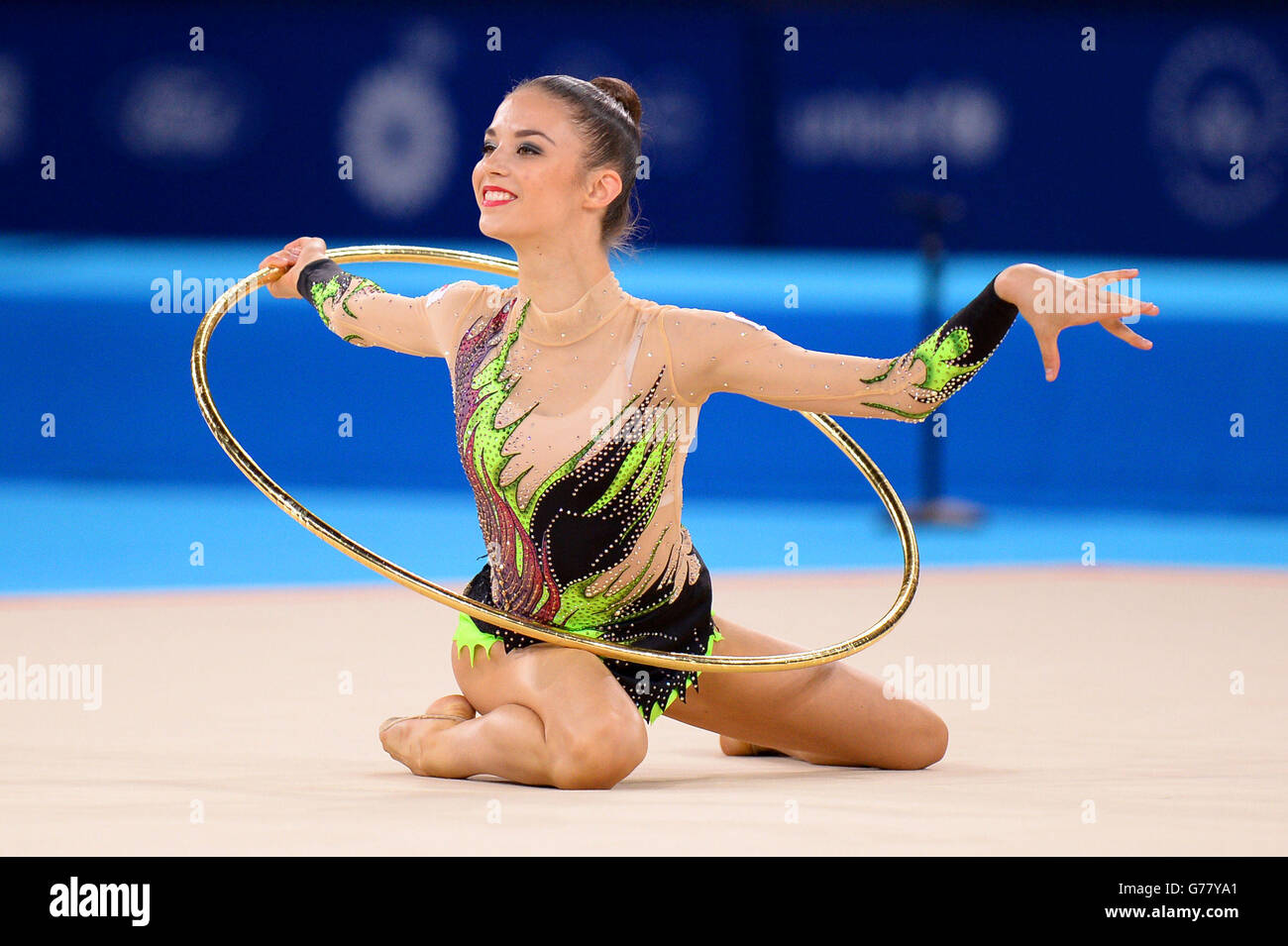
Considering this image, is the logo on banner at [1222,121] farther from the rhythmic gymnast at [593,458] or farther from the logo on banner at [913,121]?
the rhythmic gymnast at [593,458]

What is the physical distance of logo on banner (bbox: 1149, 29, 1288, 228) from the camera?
9547 millimetres

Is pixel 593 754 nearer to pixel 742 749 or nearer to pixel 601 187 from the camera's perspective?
pixel 742 749

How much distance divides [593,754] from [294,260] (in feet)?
4.77

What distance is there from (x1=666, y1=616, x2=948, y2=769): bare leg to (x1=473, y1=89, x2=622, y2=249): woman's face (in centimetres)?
88

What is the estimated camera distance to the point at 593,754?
11.5 feet

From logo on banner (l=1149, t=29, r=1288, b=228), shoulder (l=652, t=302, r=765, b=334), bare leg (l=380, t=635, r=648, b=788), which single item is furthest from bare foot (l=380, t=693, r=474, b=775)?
logo on banner (l=1149, t=29, r=1288, b=228)

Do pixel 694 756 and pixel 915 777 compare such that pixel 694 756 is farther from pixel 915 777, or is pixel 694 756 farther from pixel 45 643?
pixel 45 643

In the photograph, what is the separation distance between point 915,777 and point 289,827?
49.8 inches

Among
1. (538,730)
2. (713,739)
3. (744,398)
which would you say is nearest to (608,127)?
(538,730)

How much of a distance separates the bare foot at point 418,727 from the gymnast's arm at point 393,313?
2.33 ft

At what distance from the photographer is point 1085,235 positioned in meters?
9.91

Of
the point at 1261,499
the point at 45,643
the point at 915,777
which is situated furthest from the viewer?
the point at 1261,499

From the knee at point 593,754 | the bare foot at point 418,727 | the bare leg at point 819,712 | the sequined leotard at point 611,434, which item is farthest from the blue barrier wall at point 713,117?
the knee at point 593,754

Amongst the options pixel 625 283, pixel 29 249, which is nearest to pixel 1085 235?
pixel 625 283
